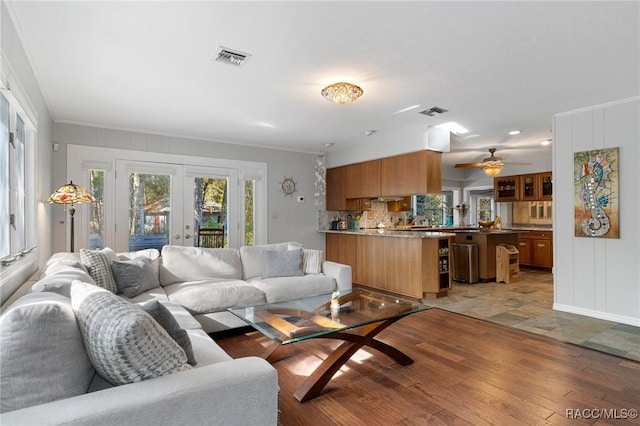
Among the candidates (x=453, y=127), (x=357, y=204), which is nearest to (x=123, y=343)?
(x=453, y=127)

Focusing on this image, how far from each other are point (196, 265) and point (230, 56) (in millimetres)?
2285

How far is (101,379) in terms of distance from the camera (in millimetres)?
1303

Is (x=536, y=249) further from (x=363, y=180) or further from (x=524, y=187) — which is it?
(x=363, y=180)

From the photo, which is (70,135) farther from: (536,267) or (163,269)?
(536,267)

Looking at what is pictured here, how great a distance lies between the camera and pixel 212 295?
3.33 meters

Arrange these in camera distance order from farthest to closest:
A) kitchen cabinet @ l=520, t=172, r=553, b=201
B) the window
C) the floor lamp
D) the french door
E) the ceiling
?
kitchen cabinet @ l=520, t=172, r=553, b=201 → the french door → the floor lamp → the window → the ceiling

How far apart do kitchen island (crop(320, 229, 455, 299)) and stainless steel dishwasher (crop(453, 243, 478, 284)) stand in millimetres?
881

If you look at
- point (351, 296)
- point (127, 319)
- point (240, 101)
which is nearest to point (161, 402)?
point (127, 319)

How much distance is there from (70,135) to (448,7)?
4.88 meters

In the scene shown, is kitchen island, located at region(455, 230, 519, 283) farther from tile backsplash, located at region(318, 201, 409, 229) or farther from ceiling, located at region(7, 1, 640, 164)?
ceiling, located at region(7, 1, 640, 164)

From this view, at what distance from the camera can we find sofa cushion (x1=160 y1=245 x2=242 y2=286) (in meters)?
Result: 3.84

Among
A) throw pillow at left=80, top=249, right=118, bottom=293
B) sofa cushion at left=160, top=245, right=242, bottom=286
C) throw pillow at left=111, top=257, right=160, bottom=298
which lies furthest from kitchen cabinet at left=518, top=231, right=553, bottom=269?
throw pillow at left=80, top=249, right=118, bottom=293

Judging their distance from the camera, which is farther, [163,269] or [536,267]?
[536,267]

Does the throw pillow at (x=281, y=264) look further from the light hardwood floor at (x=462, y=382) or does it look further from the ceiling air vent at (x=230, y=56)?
the ceiling air vent at (x=230, y=56)
